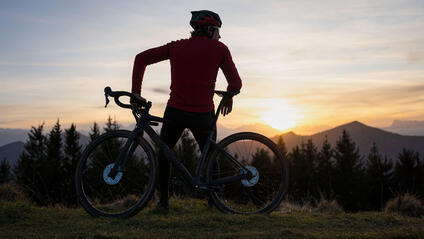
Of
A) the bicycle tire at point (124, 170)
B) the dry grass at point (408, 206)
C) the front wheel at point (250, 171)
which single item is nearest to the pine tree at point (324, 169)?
the dry grass at point (408, 206)

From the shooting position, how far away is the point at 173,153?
456 cm

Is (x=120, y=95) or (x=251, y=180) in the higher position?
(x=120, y=95)

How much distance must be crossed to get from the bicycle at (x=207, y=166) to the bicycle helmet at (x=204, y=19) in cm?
86

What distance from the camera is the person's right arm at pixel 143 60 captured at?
Answer: 455 centimetres

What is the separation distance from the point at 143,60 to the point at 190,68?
60cm

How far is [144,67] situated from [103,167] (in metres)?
1.39

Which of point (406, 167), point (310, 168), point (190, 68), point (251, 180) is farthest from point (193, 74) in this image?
point (406, 167)

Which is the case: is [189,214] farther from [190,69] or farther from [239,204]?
[190,69]

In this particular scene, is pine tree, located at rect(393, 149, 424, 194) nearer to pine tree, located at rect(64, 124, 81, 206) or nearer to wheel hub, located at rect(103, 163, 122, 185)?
pine tree, located at rect(64, 124, 81, 206)

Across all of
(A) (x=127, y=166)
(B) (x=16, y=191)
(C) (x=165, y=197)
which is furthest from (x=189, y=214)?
(B) (x=16, y=191)

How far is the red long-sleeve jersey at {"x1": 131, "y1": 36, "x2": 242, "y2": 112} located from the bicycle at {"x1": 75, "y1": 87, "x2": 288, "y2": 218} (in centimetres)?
22

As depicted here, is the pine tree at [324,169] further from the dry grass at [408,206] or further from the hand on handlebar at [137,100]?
the hand on handlebar at [137,100]

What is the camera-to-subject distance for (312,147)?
65938 mm

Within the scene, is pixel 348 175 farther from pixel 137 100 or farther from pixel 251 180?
pixel 137 100
